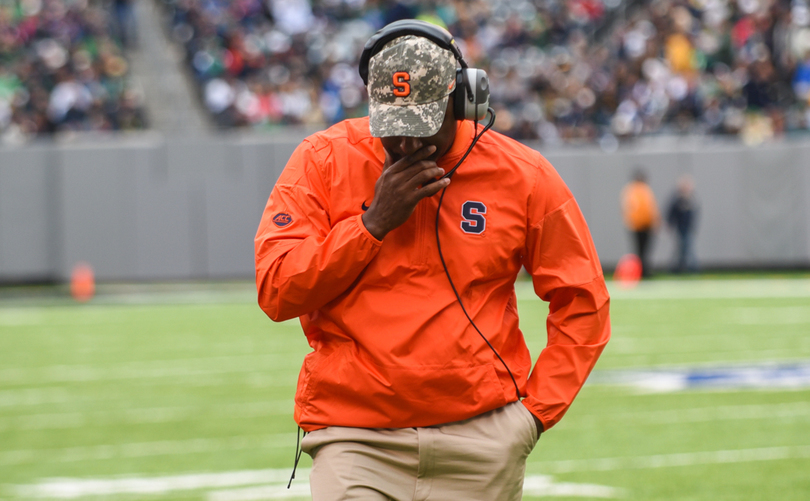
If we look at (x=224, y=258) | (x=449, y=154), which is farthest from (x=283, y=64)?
(x=449, y=154)

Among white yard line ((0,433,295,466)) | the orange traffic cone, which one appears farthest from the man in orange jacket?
the orange traffic cone

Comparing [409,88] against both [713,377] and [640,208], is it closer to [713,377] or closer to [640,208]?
[713,377]

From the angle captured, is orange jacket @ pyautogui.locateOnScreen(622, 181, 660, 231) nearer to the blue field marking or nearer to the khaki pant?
the blue field marking

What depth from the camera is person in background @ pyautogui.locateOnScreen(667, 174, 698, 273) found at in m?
22.4

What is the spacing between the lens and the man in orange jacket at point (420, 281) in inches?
111

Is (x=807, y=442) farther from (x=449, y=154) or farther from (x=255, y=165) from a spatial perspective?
(x=255, y=165)

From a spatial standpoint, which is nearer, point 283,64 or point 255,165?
point 255,165

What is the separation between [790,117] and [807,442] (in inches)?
651

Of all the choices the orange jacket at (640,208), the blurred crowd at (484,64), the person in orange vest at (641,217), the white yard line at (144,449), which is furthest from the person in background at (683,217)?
the white yard line at (144,449)

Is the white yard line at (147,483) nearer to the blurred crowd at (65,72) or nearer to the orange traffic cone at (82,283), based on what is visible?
the orange traffic cone at (82,283)

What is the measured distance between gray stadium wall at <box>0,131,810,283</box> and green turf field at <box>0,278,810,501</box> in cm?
677

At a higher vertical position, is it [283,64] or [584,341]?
[584,341]

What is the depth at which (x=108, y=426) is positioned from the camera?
8680mm

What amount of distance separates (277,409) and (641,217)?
44.9 ft
